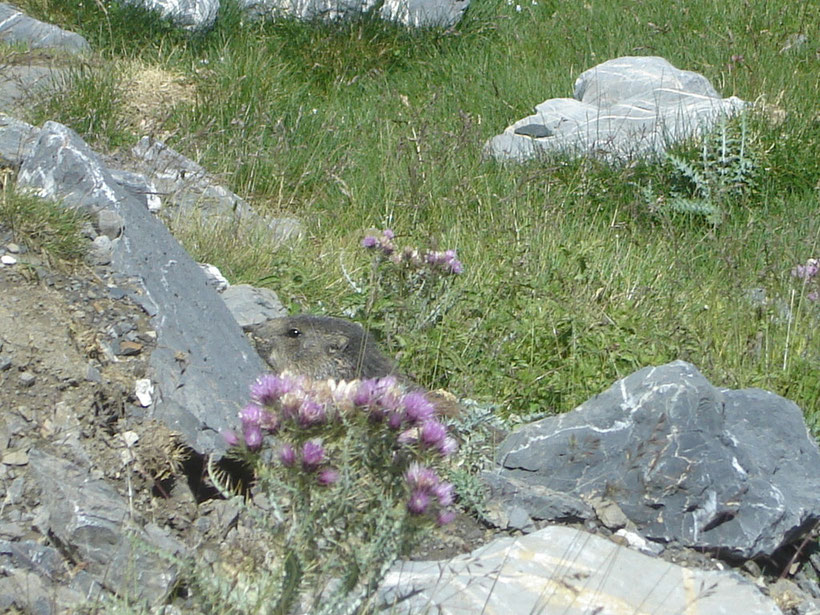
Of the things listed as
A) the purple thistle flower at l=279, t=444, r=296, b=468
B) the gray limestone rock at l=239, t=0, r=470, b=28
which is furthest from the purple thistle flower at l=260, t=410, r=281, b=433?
the gray limestone rock at l=239, t=0, r=470, b=28

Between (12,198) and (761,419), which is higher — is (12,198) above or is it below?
above

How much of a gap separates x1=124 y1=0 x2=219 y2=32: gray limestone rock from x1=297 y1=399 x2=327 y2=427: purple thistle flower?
23.4ft

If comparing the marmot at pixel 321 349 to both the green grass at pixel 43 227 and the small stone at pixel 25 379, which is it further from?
the small stone at pixel 25 379

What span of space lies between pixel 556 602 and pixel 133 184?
319 centimetres

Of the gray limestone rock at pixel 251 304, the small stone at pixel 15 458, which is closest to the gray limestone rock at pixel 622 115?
the gray limestone rock at pixel 251 304

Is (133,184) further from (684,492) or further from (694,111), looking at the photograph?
(694,111)

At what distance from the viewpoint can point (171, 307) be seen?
12.4 ft

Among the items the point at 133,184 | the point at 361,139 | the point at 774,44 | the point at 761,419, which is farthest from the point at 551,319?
the point at 774,44

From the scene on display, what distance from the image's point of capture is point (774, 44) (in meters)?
8.36

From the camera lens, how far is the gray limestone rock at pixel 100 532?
8.68 ft

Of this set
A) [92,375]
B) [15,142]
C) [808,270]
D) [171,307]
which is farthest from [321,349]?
[808,270]

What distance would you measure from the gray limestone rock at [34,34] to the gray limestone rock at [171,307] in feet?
12.5

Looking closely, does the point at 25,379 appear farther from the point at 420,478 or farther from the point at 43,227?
the point at 420,478

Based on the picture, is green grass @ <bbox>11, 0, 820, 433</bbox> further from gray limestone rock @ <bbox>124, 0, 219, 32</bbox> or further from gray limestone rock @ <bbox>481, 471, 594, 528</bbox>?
gray limestone rock @ <bbox>481, 471, 594, 528</bbox>
